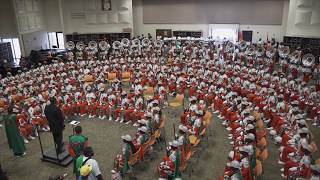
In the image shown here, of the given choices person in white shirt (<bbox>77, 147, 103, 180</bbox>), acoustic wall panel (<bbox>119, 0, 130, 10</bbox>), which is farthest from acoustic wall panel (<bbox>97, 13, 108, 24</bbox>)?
person in white shirt (<bbox>77, 147, 103, 180</bbox>)

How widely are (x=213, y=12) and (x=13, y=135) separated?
2033 cm

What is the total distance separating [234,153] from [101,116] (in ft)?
24.4

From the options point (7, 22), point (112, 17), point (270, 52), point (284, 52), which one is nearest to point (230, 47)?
point (270, 52)

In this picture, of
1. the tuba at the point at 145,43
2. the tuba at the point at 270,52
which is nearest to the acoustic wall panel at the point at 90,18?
the tuba at the point at 145,43

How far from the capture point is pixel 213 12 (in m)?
26.1

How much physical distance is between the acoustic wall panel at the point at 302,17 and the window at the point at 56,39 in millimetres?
20567

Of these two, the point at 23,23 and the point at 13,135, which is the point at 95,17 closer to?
the point at 23,23

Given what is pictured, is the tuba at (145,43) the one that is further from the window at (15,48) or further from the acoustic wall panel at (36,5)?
the window at (15,48)

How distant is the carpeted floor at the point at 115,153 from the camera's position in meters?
9.48

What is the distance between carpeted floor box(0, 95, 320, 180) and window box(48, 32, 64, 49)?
16.9m

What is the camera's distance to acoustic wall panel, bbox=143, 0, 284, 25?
2438 centimetres

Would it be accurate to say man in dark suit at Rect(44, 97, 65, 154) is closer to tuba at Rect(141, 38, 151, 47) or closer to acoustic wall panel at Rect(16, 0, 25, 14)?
tuba at Rect(141, 38, 151, 47)

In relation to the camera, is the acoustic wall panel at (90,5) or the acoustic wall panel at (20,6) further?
the acoustic wall panel at (90,5)

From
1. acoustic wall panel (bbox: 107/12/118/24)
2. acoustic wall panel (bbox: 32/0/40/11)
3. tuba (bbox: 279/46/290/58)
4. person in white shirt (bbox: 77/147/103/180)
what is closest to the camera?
person in white shirt (bbox: 77/147/103/180)
